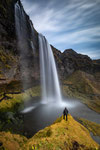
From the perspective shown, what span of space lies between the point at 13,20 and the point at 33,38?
620 centimetres

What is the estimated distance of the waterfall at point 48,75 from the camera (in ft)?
74.1

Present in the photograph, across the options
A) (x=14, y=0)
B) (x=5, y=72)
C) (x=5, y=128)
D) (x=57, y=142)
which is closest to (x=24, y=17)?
(x=14, y=0)

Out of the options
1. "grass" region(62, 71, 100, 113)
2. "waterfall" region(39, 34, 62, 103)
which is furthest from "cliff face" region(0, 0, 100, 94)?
"grass" region(62, 71, 100, 113)

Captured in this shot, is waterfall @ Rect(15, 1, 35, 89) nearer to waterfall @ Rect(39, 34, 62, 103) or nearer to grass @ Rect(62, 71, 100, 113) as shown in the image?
waterfall @ Rect(39, 34, 62, 103)

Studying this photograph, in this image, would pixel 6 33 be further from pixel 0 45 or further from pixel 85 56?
pixel 85 56

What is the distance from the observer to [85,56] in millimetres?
39250

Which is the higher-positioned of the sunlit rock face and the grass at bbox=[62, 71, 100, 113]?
the sunlit rock face

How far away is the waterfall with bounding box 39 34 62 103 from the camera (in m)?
22.6

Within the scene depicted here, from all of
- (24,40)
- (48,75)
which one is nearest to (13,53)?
(24,40)

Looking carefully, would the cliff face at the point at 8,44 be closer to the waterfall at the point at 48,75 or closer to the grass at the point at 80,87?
the waterfall at the point at 48,75

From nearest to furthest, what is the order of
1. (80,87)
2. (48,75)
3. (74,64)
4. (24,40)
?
(24,40) < (48,75) < (80,87) < (74,64)

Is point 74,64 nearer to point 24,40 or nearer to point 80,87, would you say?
point 80,87

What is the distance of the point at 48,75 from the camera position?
25609 millimetres

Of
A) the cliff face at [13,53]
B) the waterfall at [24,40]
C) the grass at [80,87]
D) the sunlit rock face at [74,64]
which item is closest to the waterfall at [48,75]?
the cliff face at [13,53]
